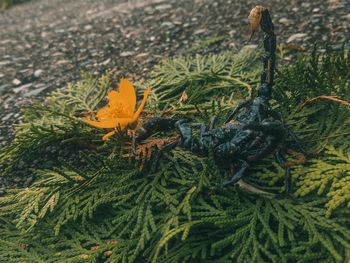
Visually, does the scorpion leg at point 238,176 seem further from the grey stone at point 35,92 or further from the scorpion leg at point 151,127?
the grey stone at point 35,92

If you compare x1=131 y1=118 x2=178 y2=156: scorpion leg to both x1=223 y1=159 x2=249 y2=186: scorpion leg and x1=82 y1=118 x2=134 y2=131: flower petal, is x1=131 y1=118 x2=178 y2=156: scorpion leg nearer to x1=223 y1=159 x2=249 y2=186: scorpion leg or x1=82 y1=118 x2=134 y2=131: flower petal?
x1=82 y1=118 x2=134 y2=131: flower petal

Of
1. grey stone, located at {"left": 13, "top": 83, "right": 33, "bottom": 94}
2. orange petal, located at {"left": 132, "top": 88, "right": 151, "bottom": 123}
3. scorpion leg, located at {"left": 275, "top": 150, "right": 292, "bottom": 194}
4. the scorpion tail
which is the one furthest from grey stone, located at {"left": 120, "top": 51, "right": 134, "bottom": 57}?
scorpion leg, located at {"left": 275, "top": 150, "right": 292, "bottom": 194}

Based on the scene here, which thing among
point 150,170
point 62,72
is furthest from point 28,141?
point 62,72

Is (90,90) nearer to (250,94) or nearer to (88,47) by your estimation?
(250,94)

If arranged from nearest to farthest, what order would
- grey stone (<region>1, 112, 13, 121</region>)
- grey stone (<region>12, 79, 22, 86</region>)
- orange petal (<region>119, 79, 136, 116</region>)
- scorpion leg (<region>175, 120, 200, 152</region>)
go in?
scorpion leg (<region>175, 120, 200, 152</region>) < orange petal (<region>119, 79, 136, 116</region>) < grey stone (<region>1, 112, 13, 121</region>) < grey stone (<region>12, 79, 22, 86</region>)

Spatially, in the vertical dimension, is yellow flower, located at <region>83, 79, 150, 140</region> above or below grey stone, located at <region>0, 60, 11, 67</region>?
above

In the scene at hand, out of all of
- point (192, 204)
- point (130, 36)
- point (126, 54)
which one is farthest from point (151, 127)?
point (130, 36)

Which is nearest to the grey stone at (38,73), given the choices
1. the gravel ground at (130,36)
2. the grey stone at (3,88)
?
the gravel ground at (130,36)
